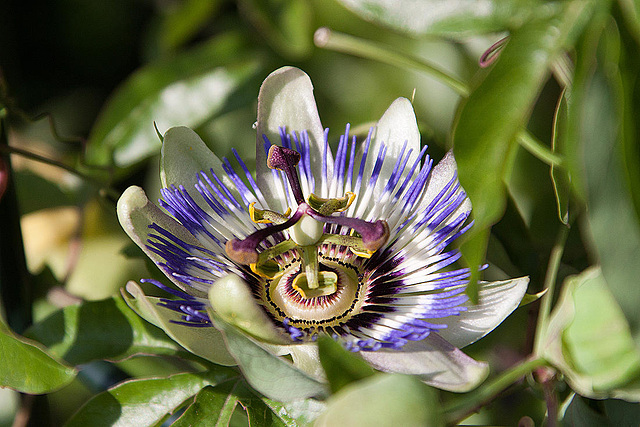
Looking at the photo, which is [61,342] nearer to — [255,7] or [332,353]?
[332,353]

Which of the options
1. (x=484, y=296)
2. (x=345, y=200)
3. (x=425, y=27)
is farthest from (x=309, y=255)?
(x=425, y=27)

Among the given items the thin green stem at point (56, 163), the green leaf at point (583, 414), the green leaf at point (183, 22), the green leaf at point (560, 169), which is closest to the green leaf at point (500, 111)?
the green leaf at point (560, 169)

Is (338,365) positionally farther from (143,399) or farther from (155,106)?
(155,106)

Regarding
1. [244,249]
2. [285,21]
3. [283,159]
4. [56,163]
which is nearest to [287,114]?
[283,159]

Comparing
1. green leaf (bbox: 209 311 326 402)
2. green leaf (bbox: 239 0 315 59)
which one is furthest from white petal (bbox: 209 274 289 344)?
green leaf (bbox: 239 0 315 59)

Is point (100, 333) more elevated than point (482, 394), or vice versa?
point (482, 394)
